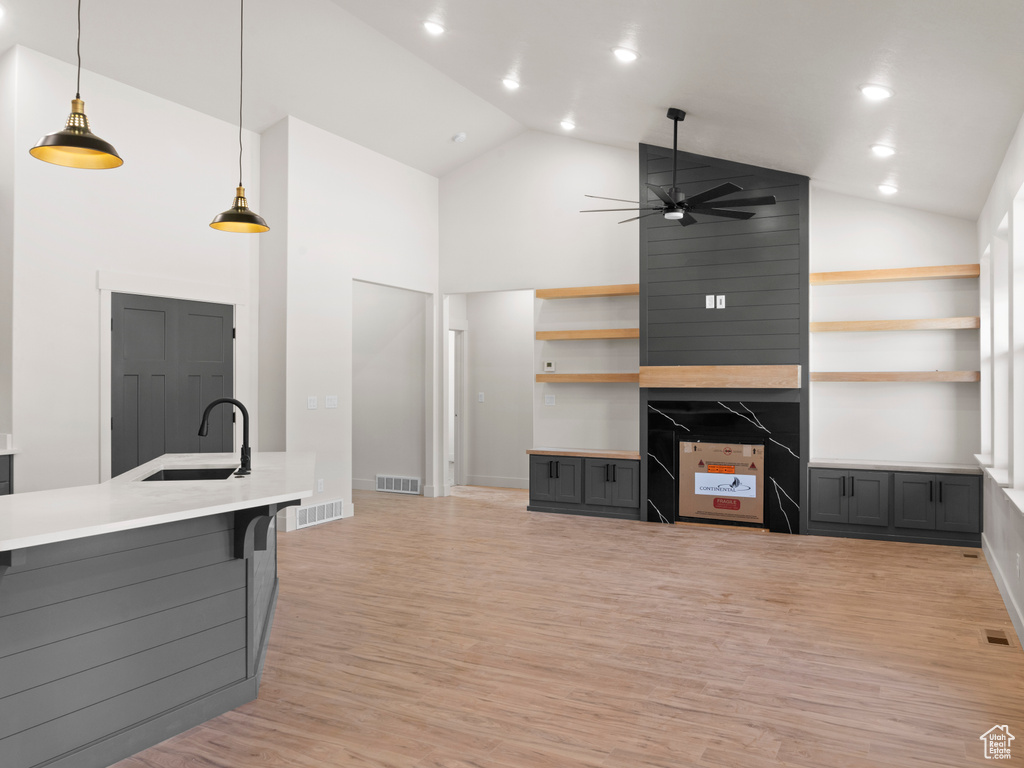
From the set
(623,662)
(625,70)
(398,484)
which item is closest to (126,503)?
(623,662)

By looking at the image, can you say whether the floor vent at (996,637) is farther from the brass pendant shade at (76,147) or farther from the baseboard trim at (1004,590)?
the brass pendant shade at (76,147)

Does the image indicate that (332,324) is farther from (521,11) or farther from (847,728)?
(847,728)

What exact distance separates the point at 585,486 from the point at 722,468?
144 centimetres

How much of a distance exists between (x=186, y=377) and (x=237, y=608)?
3.76 metres

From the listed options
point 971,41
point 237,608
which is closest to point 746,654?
point 237,608

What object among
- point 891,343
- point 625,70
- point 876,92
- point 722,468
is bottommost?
point 722,468

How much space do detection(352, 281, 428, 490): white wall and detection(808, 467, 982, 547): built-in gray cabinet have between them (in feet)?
14.7

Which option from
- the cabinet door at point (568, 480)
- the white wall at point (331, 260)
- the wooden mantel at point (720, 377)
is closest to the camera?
the wooden mantel at point (720, 377)

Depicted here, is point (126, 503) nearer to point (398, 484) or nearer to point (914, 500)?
point (914, 500)

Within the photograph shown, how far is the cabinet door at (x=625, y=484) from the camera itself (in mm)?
7309

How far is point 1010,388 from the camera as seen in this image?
4184 millimetres

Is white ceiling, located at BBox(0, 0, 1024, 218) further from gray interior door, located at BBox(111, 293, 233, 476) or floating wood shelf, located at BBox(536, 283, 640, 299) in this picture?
gray interior door, located at BBox(111, 293, 233, 476)

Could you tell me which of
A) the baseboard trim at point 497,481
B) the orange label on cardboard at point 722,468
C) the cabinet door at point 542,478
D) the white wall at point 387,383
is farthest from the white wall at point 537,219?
the baseboard trim at point 497,481

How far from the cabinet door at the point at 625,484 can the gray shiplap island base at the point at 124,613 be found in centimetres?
463
